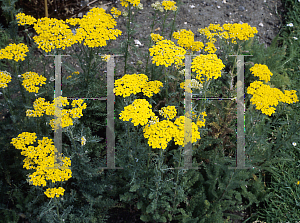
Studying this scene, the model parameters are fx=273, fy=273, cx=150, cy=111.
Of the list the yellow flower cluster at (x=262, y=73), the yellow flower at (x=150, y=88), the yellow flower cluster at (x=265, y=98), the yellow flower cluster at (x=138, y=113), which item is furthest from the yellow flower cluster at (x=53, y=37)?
the yellow flower cluster at (x=262, y=73)

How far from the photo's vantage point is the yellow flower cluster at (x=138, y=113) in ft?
7.20

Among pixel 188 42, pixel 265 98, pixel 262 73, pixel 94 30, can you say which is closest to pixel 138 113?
pixel 94 30

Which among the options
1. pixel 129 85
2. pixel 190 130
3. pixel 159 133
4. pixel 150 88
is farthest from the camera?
pixel 150 88

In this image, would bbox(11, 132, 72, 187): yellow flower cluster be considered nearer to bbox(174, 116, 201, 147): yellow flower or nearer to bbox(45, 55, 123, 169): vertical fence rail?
bbox(45, 55, 123, 169): vertical fence rail

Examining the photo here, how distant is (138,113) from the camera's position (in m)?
2.22

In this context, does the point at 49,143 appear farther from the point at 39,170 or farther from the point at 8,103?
the point at 8,103

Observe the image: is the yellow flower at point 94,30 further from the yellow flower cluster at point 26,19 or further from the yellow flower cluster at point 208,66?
the yellow flower cluster at point 208,66

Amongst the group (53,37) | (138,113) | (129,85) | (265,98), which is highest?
(53,37)

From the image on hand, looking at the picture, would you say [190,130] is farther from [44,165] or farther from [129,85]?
[44,165]

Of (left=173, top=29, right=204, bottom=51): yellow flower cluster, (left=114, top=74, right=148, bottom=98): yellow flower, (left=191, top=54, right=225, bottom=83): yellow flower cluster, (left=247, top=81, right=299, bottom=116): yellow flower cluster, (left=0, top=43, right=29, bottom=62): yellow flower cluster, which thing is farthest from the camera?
(left=173, top=29, right=204, bottom=51): yellow flower cluster

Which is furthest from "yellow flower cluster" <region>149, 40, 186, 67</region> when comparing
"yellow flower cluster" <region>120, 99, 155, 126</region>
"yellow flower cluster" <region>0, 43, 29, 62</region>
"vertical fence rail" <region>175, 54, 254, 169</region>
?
"yellow flower cluster" <region>0, 43, 29, 62</region>

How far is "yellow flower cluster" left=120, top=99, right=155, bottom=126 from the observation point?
2.20m

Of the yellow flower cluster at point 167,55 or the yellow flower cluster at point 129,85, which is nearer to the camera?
the yellow flower cluster at point 129,85

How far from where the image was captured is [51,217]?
8.41ft
